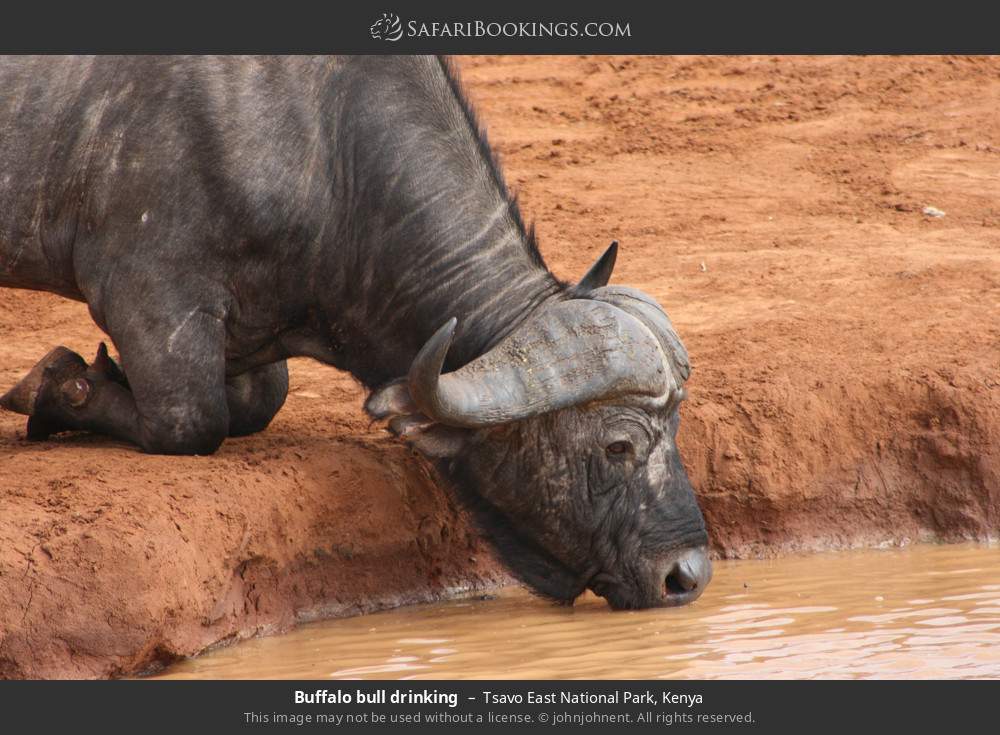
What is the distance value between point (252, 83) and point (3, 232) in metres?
1.28

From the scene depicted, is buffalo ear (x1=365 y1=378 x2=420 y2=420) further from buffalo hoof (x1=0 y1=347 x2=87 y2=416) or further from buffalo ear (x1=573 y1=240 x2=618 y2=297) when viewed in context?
buffalo hoof (x1=0 y1=347 x2=87 y2=416)

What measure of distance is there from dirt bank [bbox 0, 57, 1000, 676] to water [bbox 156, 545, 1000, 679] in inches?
12.7

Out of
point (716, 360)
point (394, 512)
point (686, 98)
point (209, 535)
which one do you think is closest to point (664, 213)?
point (686, 98)

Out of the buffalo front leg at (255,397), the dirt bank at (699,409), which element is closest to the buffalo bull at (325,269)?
the buffalo front leg at (255,397)

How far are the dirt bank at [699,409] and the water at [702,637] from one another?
1.06 ft

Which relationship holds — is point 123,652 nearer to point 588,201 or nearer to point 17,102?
point 17,102

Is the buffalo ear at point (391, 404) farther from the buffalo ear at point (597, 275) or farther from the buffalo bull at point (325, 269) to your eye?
the buffalo ear at point (597, 275)

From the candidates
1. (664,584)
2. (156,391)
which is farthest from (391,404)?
(664,584)

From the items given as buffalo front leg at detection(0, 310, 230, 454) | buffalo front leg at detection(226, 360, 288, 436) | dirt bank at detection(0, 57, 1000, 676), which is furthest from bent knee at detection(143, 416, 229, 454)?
buffalo front leg at detection(226, 360, 288, 436)

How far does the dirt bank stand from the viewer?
5.79 meters

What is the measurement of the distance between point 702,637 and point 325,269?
2205 mm

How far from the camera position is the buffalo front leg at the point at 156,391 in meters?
6.64

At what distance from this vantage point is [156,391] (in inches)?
262

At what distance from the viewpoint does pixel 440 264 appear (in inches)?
259
